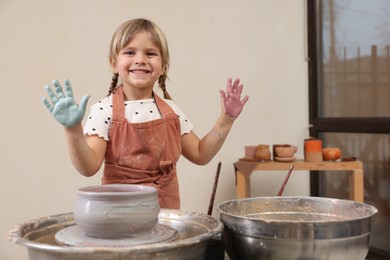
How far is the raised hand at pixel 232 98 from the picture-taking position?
123 cm

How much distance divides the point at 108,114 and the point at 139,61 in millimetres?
167

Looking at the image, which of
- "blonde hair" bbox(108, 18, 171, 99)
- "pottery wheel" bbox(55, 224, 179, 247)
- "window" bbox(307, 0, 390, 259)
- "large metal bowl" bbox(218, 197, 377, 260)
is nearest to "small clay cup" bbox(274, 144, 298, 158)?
"window" bbox(307, 0, 390, 259)

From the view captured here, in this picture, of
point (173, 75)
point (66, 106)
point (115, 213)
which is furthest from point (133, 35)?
point (173, 75)

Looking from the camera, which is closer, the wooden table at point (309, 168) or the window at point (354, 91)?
the wooden table at point (309, 168)

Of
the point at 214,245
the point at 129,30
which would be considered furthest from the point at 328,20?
the point at 214,245

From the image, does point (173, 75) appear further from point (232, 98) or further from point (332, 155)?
point (232, 98)

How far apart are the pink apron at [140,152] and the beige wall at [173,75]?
108cm

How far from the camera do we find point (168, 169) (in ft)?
4.26

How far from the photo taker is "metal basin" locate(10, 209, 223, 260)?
2.15ft

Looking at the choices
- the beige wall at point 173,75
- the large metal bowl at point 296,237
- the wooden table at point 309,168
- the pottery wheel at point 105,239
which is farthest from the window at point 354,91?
the pottery wheel at point 105,239

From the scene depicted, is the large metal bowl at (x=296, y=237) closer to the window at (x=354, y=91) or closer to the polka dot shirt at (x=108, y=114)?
the polka dot shirt at (x=108, y=114)

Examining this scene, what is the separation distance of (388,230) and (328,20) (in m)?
1.28

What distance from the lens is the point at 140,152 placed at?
1246mm

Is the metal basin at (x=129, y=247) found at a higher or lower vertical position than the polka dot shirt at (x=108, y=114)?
lower
